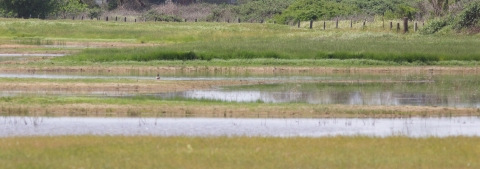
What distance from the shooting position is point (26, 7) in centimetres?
8519

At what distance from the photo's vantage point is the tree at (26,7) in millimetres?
84500

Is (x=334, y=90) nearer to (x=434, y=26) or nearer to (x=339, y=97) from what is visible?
(x=339, y=97)

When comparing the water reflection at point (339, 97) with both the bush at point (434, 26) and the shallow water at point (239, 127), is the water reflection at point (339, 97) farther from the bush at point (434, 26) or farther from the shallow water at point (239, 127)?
the bush at point (434, 26)

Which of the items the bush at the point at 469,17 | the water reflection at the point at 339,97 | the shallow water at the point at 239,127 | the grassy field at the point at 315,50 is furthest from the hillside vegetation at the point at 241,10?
the shallow water at the point at 239,127

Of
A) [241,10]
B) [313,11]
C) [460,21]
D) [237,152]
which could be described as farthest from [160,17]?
[237,152]

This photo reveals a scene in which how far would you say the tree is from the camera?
277 ft

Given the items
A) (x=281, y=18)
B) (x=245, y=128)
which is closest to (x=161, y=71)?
(x=245, y=128)

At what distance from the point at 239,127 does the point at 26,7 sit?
2606 inches

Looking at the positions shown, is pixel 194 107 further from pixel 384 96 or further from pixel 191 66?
pixel 191 66

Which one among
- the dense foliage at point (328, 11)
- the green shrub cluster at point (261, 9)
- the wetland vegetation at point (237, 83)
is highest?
the wetland vegetation at point (237, 83)

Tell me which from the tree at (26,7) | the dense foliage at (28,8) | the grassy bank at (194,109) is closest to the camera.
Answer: the grassy bank at (194,109)

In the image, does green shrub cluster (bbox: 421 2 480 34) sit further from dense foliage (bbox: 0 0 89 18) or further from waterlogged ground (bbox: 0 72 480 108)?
dense foliage (bbox: 0 0 89 18)

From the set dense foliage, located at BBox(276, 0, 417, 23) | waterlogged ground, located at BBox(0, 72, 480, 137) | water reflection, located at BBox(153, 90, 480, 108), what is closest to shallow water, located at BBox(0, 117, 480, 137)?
waterlogged ground, located at BBox(0, 72, 480, 137)

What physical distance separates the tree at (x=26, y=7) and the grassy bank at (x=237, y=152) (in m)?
68.4
